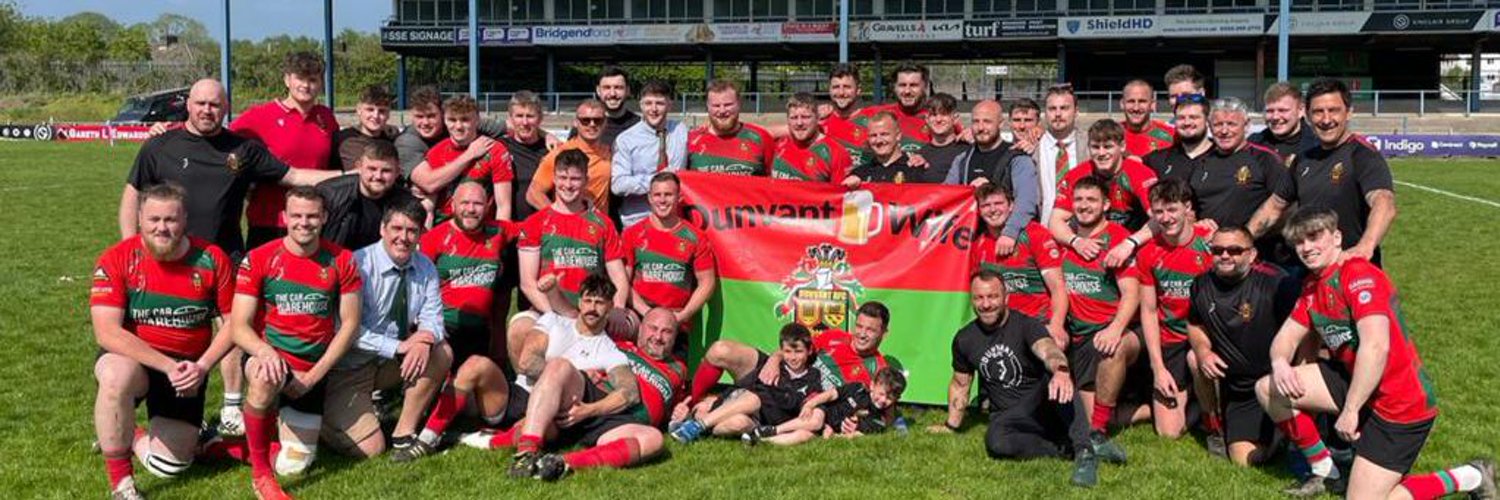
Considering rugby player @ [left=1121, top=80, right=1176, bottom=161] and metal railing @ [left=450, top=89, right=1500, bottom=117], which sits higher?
metal railing @ [left=450, top=89, right=1500, bottom=117]

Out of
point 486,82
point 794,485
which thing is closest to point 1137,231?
point 794,485

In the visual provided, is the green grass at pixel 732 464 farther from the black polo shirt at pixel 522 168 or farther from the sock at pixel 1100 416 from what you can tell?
the black polo shirt at pixel 522 168

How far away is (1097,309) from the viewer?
6.91m

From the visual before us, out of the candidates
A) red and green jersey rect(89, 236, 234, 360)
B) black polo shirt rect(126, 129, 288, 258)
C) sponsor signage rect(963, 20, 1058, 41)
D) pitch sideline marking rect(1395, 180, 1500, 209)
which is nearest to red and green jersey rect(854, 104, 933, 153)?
black polo shirt rect(126, 129, 288, 258)

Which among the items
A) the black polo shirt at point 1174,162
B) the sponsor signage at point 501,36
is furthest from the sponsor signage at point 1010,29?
the black polo shirt at point 1174,162

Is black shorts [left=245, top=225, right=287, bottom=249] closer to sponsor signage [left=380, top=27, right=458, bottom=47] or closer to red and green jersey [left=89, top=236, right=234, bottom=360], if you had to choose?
red and green jersey [left=89, top=236, right=234, bottom=360]

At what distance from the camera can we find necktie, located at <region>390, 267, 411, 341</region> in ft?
20.5

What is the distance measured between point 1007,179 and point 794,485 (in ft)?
8.70

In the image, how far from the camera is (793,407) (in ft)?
22.3

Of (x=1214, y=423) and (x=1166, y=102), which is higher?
(x=1166, y=102)

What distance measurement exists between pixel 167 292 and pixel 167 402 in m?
0.67

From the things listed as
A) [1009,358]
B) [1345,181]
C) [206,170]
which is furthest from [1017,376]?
[206,170]

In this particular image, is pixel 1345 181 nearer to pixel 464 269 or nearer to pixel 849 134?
pixel 849 134

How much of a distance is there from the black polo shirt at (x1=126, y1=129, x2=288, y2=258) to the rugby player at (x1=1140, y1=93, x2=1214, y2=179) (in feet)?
16.4
